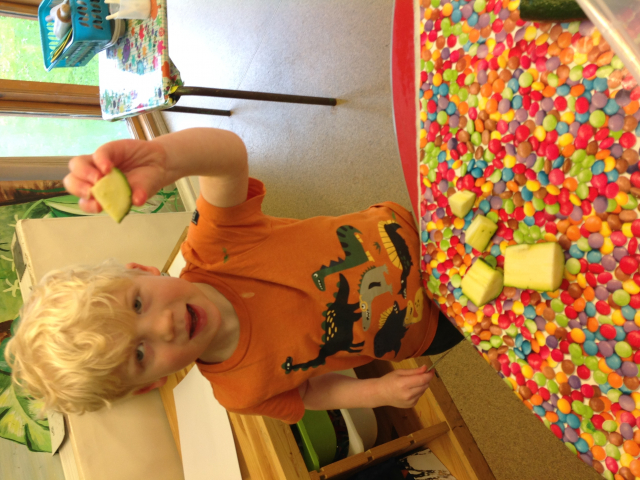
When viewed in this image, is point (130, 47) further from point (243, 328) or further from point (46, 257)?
point (243, 328)

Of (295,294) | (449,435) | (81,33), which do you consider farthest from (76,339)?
(81,33)

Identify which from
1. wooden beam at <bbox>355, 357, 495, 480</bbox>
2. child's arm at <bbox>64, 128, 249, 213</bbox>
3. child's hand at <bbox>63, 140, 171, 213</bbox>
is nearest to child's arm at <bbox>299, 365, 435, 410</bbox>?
wooden beam at <bbox>355, 357, 495, 480</bbox>

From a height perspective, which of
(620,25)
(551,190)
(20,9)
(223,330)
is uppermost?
(20,9)

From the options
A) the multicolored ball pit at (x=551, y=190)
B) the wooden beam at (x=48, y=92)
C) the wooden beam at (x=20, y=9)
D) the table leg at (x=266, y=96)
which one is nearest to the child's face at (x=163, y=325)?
the multicolored ball pit at (x=551, y=190)

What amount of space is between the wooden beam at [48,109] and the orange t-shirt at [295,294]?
76.5 inches

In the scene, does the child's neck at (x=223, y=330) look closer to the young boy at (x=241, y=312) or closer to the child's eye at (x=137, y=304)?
the young boy at (x=241, y=312)

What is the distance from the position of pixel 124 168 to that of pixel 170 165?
9cm

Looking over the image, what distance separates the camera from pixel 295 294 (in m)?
0.97

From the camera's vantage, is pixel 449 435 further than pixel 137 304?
Yes

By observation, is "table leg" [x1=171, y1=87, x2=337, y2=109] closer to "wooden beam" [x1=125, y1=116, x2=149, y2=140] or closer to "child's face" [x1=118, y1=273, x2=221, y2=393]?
"wooden beam" [x1=125, y1=116, x2=149, y2=140]

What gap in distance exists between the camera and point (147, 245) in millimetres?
2080

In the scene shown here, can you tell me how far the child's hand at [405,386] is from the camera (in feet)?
3.45

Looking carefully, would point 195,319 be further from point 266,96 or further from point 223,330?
point 266,96

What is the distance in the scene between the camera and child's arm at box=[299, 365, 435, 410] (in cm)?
106
